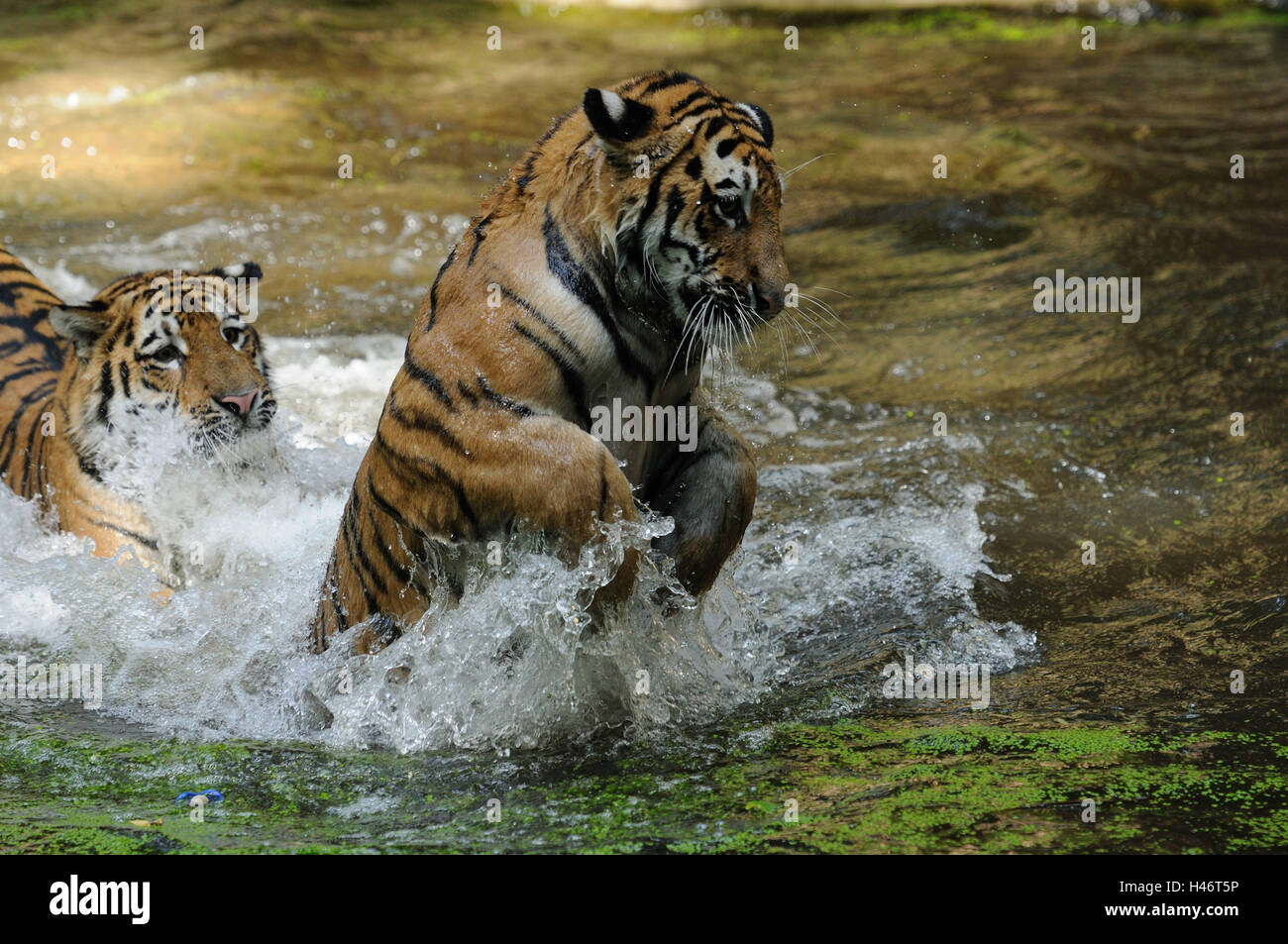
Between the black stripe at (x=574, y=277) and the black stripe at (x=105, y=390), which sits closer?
the black stripe at (x=574, y=277)

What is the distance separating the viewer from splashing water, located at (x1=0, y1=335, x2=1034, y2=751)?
2.62 m

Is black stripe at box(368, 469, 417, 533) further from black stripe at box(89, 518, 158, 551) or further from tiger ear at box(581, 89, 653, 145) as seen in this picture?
black stripe at box(89, 518, 158, 551)

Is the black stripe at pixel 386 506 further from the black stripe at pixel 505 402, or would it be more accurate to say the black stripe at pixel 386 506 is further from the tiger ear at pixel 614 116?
the tiger ear at pixel 614 116

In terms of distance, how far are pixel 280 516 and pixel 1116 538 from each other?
2.25 meters

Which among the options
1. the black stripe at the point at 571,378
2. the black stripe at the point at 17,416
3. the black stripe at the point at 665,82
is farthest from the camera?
the black stripe at the point at 17,416

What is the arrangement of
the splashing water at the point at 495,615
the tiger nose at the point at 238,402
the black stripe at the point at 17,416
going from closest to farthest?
the splashing water at the point at 495,615
the tiger nose at the point at 238,402
the black stripe at the point at 17,416

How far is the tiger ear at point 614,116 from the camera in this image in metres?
2.26

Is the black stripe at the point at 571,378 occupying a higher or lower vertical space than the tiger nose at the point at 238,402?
lower

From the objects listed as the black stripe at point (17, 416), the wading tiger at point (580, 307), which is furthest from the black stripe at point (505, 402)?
the black stripe at point (17, 416)

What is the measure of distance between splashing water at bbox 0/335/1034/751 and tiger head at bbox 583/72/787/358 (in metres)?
0.42

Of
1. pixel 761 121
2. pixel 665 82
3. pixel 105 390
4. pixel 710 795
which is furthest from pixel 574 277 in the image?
pixel 105 390

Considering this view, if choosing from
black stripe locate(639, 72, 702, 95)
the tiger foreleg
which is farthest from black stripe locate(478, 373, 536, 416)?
black stripe locate(639, 72, 702, 95)

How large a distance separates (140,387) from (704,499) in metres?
1.71

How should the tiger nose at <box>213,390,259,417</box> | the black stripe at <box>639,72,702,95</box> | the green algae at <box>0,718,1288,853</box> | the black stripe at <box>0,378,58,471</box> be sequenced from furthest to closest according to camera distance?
the black stripe at <box>0,378,58,471</box>, the tiger nose at <box>213,390,259,417</box>, the black stripe at <box>639,72,702,95</box>, the green algae at <box>0,718,1288,853</box>
